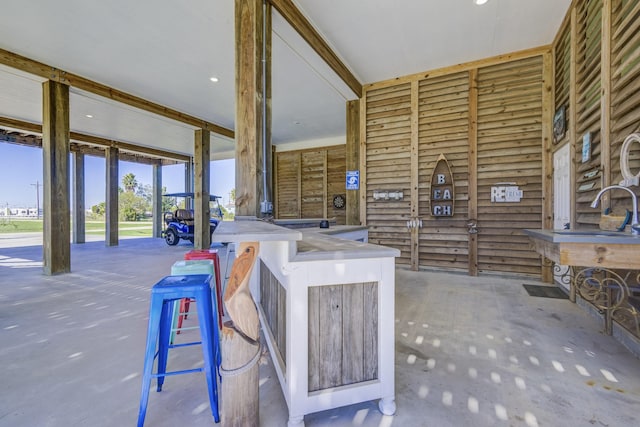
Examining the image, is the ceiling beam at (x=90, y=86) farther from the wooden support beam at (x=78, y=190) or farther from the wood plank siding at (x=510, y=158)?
the wood plank siding at (x=510, y=158)

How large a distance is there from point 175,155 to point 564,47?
1090cm

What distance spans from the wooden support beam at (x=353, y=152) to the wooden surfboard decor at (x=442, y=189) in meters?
1.38

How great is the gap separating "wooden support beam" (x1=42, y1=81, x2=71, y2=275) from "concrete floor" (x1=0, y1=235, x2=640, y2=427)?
146 centimetres

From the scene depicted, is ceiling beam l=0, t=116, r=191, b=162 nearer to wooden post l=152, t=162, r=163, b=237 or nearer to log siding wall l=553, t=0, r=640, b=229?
wooden post l=152, t=162, r=163, b=237

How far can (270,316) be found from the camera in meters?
2.19

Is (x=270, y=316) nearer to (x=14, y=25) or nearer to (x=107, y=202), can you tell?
(x=14, y=25)

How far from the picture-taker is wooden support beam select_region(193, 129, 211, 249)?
7211 mm

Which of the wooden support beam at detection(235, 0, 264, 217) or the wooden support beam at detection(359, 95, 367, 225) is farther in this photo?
the wooden support beam at detection(359, 95, 367, 225)

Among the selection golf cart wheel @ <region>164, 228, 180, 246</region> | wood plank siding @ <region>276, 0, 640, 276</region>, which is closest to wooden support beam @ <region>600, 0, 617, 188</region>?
wood plank siding @ <region>276, 0, 640, 276</region>

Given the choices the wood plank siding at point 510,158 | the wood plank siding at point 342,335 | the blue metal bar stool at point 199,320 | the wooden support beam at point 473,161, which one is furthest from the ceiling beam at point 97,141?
the wood plank siding at point 510,158

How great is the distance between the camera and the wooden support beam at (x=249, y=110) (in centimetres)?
253

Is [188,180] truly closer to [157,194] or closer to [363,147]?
[157,194]

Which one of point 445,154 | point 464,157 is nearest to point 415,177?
point 445,154

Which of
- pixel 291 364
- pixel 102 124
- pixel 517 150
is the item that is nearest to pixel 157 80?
pixel 102 124
